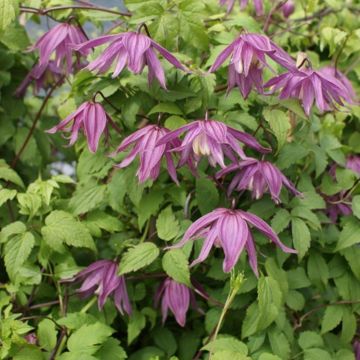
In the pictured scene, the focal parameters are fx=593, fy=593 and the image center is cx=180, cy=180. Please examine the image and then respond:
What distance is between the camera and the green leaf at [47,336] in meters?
1.08

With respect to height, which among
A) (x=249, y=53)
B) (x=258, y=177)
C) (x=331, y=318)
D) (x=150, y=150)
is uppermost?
(x=249, y=53)

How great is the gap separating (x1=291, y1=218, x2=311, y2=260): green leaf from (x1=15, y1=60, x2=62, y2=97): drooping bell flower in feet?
2.32

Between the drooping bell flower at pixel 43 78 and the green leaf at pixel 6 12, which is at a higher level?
the green leaf at pixel 6 12

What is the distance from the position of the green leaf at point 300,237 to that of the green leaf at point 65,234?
381 millimetres

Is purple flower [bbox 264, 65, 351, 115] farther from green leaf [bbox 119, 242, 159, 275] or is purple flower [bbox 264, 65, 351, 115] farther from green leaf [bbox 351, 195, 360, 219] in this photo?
green leaf [bbox 119, 242, 159, 275]

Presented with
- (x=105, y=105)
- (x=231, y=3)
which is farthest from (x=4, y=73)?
(x=231, y=3)

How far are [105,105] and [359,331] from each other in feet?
2.61

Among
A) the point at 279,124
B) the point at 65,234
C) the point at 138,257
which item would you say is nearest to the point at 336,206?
the point at 279,124

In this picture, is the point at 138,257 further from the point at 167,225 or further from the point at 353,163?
the point at 353,163

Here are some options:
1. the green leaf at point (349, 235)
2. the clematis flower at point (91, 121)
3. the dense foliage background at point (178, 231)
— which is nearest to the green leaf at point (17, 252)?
the dense foliage background at point (178, 231)

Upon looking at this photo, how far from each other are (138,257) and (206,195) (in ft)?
0.58

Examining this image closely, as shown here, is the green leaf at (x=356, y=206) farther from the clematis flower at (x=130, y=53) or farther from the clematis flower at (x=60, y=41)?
the clematis flower at (x=60, y=41)

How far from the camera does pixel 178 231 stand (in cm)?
113

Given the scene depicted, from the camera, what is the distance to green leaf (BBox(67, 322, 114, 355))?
103 cm
